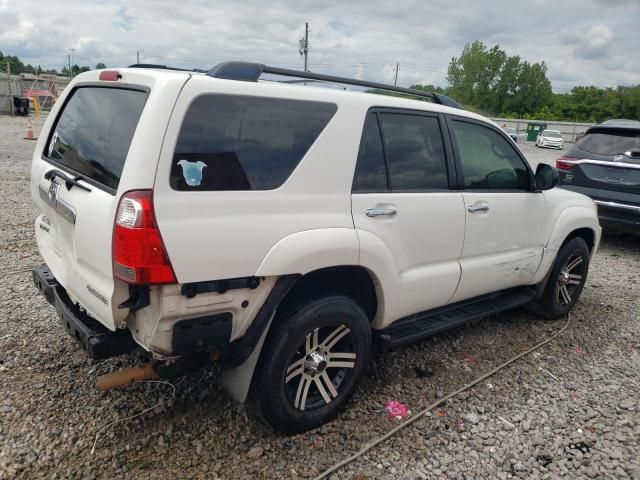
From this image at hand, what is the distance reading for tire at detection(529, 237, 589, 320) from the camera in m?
4.54

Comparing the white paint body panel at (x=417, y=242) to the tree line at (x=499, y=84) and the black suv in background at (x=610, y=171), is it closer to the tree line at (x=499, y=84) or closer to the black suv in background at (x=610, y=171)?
the black suv in background at (x=610, y=171)

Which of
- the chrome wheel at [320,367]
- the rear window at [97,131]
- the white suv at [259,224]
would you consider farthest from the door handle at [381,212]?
the rear window at [97,131]

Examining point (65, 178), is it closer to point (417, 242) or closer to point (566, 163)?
point (417, 242)

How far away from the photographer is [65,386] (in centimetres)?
315

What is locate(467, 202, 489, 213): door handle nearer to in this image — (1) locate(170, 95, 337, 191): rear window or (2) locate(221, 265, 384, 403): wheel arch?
(2) locate(221, 265, 384, 403): wheel arch

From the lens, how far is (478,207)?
3523 mm

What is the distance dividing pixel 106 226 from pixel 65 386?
1.48 m

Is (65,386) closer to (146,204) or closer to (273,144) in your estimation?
(146,204)

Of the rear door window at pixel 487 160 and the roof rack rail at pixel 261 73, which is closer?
the roof rack rail at pixel 261 73

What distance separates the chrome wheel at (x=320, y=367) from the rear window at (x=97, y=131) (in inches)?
52.0

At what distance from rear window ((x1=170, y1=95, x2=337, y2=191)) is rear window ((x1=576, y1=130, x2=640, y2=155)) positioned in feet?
19.9

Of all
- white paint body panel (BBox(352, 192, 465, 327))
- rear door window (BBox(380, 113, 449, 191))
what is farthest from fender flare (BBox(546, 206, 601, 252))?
rear door window (BBox(380, 113, 449, 191))

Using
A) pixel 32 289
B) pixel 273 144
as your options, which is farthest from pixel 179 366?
pixel 32 289

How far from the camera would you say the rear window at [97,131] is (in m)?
2.36
